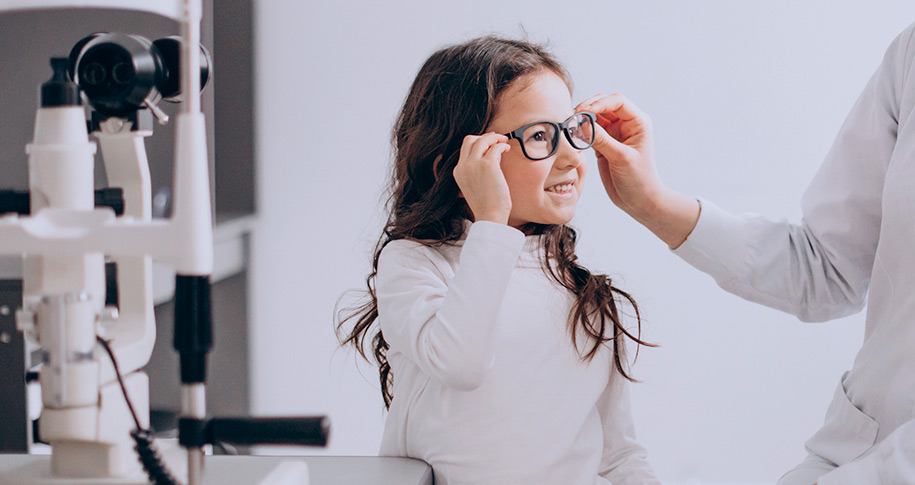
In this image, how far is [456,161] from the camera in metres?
1.22

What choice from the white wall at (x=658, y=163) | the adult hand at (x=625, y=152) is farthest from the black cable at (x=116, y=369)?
the white wall at (x=658, y=163)

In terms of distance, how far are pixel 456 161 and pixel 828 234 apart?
561 millimetres

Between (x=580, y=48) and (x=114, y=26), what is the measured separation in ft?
4.33

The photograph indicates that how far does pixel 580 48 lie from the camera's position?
8.08 ft

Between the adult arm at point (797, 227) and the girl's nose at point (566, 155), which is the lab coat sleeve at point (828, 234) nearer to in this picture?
the adult arm at point (797, 227)

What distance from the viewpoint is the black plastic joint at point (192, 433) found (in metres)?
0.59

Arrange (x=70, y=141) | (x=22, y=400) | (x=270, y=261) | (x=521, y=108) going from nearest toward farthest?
(x=70, y=141) → (x=521, y=108) → (x=22, y=400) → (x=270, y=261)

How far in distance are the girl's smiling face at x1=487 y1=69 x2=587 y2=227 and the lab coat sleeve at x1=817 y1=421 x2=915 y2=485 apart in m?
0.48

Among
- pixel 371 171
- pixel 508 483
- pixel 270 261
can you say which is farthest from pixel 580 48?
pixel 508 483

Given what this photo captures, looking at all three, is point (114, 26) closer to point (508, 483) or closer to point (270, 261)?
point (270, 261)

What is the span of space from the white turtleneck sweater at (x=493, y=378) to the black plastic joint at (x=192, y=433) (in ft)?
1.43

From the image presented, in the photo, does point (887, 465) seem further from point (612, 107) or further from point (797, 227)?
point (612, 107)

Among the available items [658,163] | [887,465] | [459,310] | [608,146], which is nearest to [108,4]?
[459,310]

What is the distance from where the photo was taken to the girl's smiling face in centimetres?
114
